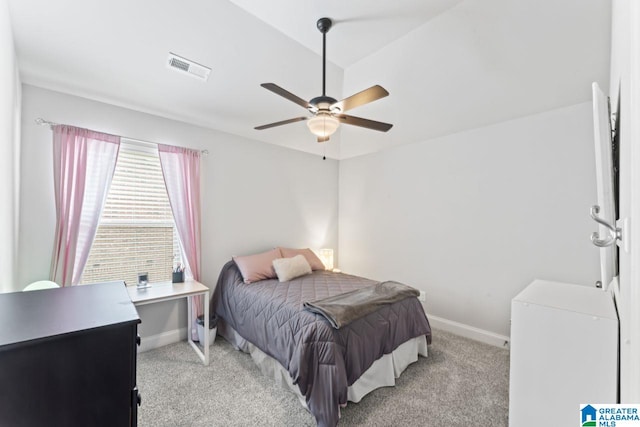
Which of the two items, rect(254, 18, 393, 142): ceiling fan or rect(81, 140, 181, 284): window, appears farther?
rect(81, 140, 181, 284): window

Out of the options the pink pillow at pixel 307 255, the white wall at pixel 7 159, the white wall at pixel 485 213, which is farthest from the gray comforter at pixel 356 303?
the white wall at pixel 7 159

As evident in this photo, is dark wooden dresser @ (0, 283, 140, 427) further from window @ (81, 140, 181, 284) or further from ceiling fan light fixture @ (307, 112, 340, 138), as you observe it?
window @ (81, 140, 181, 284)

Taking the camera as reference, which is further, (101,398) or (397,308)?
(397,308)

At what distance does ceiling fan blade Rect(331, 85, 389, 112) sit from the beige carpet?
222 centimetres

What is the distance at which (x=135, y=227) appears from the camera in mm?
2799

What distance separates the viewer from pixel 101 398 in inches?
30.5

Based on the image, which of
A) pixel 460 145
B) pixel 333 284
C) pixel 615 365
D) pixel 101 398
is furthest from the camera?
pixel 460 145

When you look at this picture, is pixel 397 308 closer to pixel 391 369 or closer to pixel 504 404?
pixel 391 369

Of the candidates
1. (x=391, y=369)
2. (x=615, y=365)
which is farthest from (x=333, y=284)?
(x=615, y=365)

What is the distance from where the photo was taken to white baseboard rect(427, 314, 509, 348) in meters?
2.89

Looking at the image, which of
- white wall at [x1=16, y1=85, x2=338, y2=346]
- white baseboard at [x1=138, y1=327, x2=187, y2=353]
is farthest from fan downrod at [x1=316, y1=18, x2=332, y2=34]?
white baseboard at [x1=138, y1=327, x2=187, y2=353]

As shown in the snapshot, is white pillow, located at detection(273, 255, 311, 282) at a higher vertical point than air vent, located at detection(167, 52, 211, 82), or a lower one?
lower

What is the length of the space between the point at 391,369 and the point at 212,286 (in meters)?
2.17

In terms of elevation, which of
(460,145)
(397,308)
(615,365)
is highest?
(460,145)
